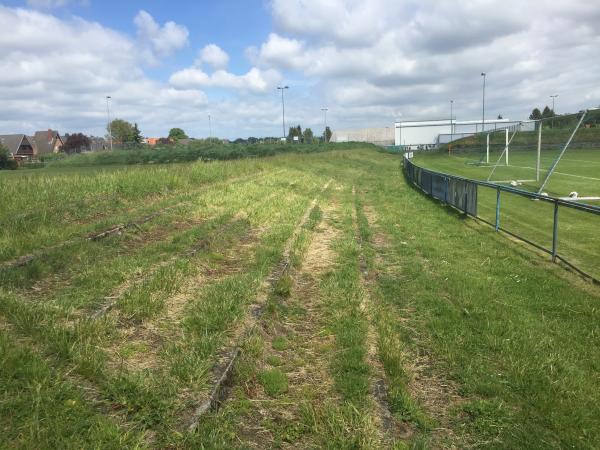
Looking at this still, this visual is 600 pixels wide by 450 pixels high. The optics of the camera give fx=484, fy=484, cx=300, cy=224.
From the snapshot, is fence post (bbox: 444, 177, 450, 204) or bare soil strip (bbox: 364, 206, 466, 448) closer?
bare soil strip (bbox: 364, 206, 466, 448)

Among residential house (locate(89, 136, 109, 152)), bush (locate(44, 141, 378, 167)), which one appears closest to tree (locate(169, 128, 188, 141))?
residential house (locate(89, 136, 109, 152))

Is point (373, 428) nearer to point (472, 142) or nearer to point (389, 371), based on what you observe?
point (389, 371)

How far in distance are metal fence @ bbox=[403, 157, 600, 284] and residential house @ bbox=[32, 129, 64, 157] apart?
10831 centimetres

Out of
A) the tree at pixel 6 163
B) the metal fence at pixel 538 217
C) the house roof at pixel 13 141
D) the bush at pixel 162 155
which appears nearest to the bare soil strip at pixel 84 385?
the metal fence at pixel 538 217

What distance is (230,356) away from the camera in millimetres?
4559

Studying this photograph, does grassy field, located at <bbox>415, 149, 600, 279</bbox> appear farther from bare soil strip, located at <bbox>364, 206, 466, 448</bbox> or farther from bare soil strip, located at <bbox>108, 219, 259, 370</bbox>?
bare soil strip, located at <bbox>108, 219, 259, 370</bbox>

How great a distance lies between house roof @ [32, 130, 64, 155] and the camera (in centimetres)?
10731

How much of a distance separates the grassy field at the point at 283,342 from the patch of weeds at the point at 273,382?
2 centimetres

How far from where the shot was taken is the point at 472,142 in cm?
5512

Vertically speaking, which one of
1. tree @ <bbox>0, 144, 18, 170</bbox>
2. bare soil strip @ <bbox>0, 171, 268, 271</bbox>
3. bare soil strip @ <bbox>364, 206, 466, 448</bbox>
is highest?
tree @ <bbox>0, 144, 18, 170</bbox>

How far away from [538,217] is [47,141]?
116 meters

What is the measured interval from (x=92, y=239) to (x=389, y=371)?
6.36 metres

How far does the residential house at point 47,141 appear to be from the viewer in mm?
107375

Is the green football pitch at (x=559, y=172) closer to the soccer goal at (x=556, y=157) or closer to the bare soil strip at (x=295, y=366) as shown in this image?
the soccer goal at (x=556, y=157)
